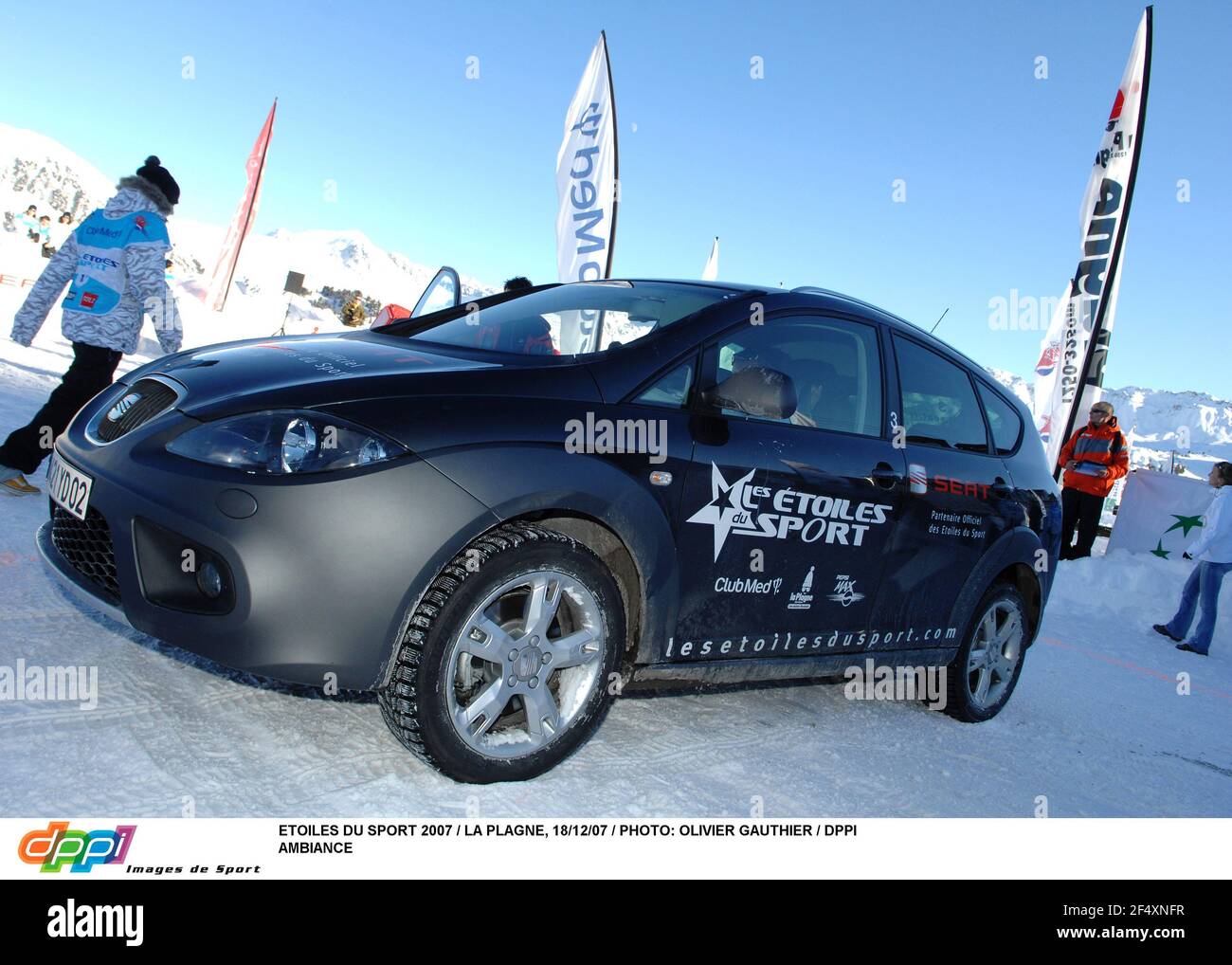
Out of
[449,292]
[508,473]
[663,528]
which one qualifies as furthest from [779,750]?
[449,292]

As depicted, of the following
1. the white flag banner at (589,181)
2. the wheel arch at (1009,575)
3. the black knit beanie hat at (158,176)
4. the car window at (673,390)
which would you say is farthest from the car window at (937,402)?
the white flag banner at (589,181)

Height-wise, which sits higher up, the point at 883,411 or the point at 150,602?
the point at 883,411

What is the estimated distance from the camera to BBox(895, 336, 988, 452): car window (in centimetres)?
372

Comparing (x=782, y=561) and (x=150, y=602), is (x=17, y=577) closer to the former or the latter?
(x=150, y=602)

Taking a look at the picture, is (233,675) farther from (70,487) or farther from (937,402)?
(937,402)

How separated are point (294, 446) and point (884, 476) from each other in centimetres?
218

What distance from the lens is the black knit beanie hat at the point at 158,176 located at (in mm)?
4879

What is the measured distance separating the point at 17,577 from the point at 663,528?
8.55 ft

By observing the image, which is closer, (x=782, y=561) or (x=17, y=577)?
(x=782, y=561)

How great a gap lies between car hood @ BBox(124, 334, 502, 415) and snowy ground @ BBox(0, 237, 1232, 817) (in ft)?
3.03

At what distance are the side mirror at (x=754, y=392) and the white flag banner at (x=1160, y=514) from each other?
888cm

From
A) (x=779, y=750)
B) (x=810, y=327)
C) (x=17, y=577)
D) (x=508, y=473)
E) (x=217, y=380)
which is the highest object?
(x=810, y=327)

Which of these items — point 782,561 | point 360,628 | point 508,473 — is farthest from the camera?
point 782,561
